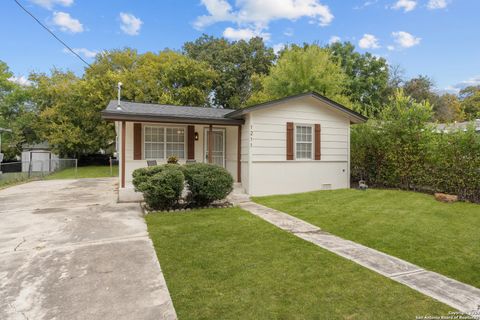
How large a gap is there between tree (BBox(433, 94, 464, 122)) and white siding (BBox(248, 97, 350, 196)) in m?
23.3

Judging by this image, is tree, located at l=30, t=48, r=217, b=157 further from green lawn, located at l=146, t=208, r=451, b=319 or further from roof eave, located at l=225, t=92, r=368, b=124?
green lawn, located at l=146, t=208, r=451, b=319

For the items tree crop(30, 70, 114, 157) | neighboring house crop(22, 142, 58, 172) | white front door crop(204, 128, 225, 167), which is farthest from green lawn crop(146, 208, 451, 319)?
tree crop(30, 70, 114, 157)

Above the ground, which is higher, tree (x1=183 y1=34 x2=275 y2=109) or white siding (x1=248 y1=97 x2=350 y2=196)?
tree (x1=183 y1=34 x2=275 y2=109)

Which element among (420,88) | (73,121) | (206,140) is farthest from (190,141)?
(420,88)

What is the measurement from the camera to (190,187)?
7039 millimetres

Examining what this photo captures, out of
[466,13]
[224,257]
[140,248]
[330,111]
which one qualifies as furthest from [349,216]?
[466,13]

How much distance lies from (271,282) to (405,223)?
374cm

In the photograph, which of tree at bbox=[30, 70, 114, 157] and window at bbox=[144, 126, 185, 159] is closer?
window at bbox=[144, 126, 185, 159]

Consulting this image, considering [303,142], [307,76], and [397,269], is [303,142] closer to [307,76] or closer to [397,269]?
[397,269]

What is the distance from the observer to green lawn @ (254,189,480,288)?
152 inches

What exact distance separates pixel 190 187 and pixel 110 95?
1755 cm

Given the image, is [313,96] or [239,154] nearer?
[313,96]

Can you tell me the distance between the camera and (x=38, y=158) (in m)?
23.0

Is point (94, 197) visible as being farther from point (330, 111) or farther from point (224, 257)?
point (330, 111)
